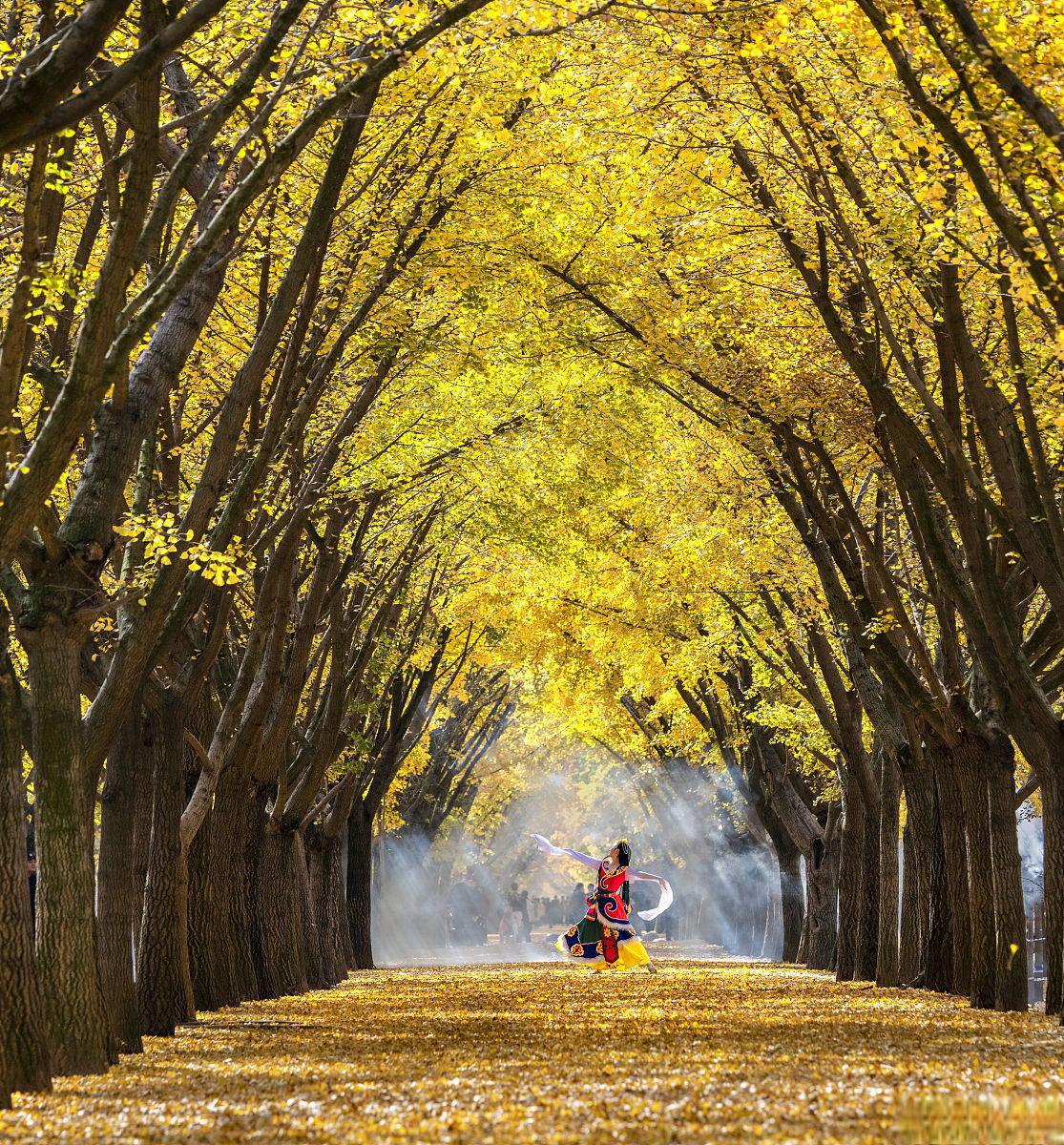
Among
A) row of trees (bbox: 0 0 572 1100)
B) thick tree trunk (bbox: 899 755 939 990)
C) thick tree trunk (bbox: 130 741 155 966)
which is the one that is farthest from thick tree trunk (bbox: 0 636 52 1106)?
thick tree trunk (bbox: 899 755 939 990)

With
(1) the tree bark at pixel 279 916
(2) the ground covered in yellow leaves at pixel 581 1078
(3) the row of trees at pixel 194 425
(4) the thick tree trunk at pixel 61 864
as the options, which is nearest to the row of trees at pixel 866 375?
(3) the row of trees at pixel 194 425

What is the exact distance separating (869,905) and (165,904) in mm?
10986

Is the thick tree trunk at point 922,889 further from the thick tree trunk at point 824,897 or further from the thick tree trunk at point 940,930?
the thick tree trunk at point 824,897

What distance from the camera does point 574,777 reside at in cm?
7369

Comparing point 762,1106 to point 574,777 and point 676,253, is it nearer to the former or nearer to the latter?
point 676,253

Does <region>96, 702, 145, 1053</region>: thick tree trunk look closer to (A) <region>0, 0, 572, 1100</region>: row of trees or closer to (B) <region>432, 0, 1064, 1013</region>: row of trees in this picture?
(A) <region>0, 0, 572, 1100</region>: row of trees

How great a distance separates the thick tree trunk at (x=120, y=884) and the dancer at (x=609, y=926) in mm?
11933

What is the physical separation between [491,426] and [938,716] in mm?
7065

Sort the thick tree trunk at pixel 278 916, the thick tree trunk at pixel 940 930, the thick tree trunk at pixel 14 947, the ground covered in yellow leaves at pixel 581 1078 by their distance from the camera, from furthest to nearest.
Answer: the thick tree trunk at pixel 278 916, the thick tree trunk at pixel 940 930, the thick tree trunk at pixel 14 947, the ground covered in yellow leaves at pixel 581 1078

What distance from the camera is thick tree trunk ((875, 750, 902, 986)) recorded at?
20219 millimetres

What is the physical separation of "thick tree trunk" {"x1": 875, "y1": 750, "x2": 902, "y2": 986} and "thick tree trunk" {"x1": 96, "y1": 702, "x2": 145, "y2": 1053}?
1068cm

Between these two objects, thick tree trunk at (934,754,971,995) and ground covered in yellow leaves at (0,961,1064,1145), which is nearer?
ground covered in yellow leaves at (0,961,1064,1145)

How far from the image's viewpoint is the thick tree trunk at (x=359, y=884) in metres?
30.5

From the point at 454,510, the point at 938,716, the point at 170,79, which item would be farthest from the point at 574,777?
the point at 170,79
